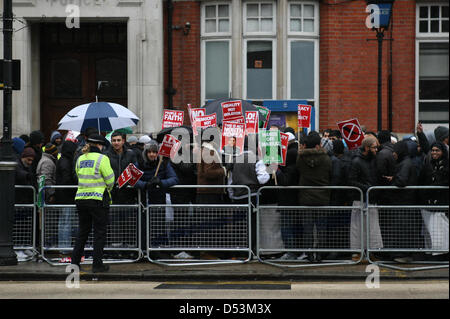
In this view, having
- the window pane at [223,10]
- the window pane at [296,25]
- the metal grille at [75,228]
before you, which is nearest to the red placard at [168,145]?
the metal grille at [75,228]

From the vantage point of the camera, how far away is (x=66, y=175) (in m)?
12.9

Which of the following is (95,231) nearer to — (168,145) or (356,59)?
(168,145)

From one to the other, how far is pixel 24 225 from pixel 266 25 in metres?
9.04

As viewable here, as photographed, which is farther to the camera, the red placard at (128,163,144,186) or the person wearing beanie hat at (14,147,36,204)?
the person wearing beanie hat at (14,147,36,204)

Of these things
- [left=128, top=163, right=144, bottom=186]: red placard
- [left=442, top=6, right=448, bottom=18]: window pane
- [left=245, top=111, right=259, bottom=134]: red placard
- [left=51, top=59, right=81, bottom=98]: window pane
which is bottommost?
[left=128, top=163, right=144, bottom=186]: red placard

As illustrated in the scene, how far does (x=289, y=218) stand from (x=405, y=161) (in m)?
1.99

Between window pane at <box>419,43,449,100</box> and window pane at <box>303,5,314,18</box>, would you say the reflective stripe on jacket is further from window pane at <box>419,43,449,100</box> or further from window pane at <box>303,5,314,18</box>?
window pane at <box>419,43,449,100</box>

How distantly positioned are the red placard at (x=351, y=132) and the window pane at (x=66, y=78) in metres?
8.54

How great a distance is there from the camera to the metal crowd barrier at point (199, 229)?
12.5 metres

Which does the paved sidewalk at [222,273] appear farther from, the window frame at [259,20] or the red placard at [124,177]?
the window frame at [259,20]

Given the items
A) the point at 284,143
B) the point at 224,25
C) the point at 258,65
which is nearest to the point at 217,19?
the point at 224,25

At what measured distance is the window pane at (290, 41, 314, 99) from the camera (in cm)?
1962

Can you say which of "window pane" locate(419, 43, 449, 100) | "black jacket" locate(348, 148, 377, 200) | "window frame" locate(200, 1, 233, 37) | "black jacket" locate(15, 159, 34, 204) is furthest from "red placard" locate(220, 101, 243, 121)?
"window pane" locate(419, 43, 449, 100)

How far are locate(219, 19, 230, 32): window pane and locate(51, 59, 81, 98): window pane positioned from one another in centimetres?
385
